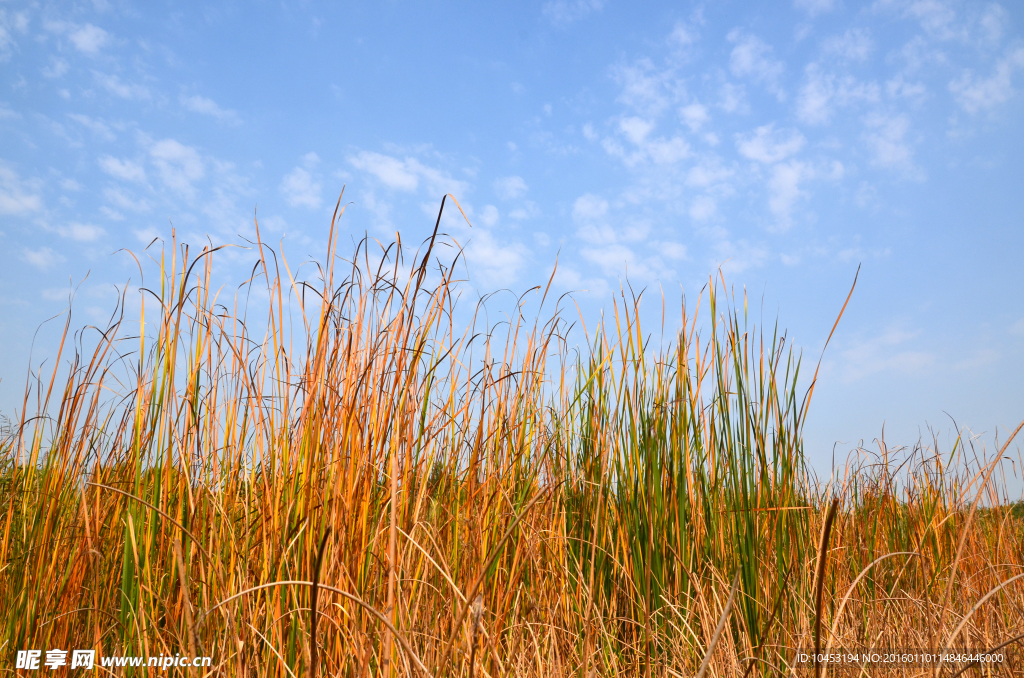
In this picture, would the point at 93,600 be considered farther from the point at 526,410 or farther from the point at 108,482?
the point at 526,410

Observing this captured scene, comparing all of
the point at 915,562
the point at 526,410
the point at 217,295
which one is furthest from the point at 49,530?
the point at 915,562

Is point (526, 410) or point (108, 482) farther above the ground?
point (526, 410)

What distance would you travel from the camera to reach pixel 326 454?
186 centimetres

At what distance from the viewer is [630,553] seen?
238 cm

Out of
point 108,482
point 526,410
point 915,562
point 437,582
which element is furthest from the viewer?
point 915,562

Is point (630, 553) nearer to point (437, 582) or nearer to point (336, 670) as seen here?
point (437, 582)

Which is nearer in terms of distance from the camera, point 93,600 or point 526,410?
point 93,600

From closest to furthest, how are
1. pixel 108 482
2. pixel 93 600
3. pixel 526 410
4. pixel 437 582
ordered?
pixel 93 600 < pixel 437 582 < pixel 108 482 < pixel 526 410

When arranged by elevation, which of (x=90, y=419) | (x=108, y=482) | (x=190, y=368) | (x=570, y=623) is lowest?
(x=570, y=623)

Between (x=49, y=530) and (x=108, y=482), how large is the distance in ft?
0.90

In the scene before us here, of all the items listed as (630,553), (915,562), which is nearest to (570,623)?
(630,553)

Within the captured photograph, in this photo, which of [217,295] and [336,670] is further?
[217,295]

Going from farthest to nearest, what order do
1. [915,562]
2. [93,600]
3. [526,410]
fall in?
[915,562], [526,410], [93,600]

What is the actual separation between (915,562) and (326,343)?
3819 mm
